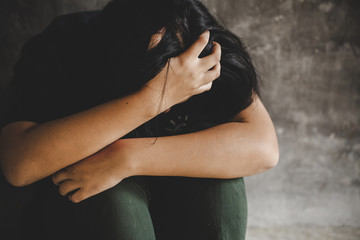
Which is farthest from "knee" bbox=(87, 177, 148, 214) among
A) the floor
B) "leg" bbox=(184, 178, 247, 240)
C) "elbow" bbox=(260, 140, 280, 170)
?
the floor

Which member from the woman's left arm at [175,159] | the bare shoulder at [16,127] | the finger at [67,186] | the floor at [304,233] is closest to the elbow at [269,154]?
the woman's left arm at [175,159]

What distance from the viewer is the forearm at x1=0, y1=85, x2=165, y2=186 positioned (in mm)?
522

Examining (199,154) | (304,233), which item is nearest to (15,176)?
(199,154)

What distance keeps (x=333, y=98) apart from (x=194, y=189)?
2.50 feet

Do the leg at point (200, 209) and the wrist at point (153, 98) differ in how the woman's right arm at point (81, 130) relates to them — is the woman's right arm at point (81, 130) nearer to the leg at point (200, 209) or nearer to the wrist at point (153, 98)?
the wrist at point (153, 98)

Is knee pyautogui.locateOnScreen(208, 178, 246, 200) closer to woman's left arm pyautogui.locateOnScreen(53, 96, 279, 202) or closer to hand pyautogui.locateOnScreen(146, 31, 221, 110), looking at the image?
woman's left arm pyautogui.locateOnScreen(53, 96, 279, 202)

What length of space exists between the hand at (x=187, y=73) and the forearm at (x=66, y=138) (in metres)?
0.04

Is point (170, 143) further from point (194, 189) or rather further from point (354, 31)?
point (354, 31)

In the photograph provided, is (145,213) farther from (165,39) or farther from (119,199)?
(165,39)

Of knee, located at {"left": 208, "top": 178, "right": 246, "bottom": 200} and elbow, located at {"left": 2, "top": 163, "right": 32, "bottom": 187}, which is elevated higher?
elbow, located at {"left": 2, "top": 163, "right": 32, "bottom": 187}

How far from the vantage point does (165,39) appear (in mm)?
535

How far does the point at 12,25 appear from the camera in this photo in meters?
0.93

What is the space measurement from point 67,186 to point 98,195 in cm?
7

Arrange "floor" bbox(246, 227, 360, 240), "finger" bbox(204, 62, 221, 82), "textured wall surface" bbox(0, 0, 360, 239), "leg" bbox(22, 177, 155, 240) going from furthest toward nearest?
"floor" bbox(246, 227, 360, 240), "textured wall surface" bbox(0, 0, 360, 239), "finger" bbox(204, 62, 221, 82), "leg" bbox(22, 177, 155, 240)
